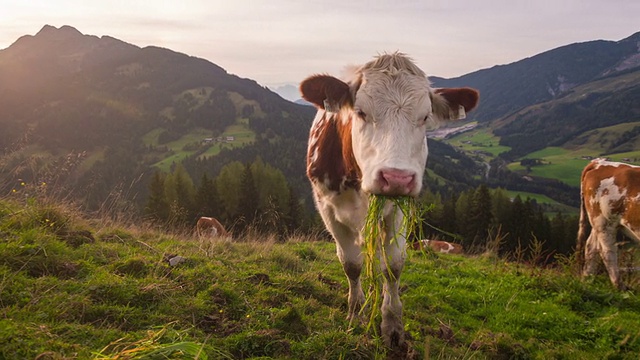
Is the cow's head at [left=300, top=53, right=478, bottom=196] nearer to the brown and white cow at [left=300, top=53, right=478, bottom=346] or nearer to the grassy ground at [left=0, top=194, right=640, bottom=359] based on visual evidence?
the brown and white cow at [left=300, top=53, right=478, bottom=346]

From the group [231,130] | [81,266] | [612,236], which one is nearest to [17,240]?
[81,266]

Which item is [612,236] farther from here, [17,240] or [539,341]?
[17,240]

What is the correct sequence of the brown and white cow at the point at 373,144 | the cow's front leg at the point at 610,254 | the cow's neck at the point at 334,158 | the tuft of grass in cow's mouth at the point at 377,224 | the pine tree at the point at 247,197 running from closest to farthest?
the brown and white cow at the point at 373,144
the tuft of grass in cow's mouth at the point at 377,224
the cow's neck at the point at 334,158
the cow's front leg at the point at 610,254
the pine tree at the point at 247,197

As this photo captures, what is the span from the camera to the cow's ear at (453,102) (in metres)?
3.75

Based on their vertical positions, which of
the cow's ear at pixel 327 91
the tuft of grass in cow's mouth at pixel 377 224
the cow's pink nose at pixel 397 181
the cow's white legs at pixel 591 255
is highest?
the cow's ear at pixel 327 91

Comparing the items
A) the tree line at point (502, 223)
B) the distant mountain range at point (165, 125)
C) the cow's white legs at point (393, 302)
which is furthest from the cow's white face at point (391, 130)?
the distant mountain range at point (165, 125)

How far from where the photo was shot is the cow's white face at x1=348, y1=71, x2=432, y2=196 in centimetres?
Answer: 287

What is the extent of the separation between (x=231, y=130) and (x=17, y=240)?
468 ft

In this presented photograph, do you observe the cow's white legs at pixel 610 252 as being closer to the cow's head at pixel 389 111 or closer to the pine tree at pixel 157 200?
the cow's head at pixel 389 111

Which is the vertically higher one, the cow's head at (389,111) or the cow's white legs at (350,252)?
the cow's head at (389,111)

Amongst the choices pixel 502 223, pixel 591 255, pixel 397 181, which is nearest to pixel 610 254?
pixel 591 255

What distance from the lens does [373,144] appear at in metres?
3.18

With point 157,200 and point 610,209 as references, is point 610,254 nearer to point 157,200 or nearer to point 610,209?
point 610,209

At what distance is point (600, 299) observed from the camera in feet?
→ 21.3
